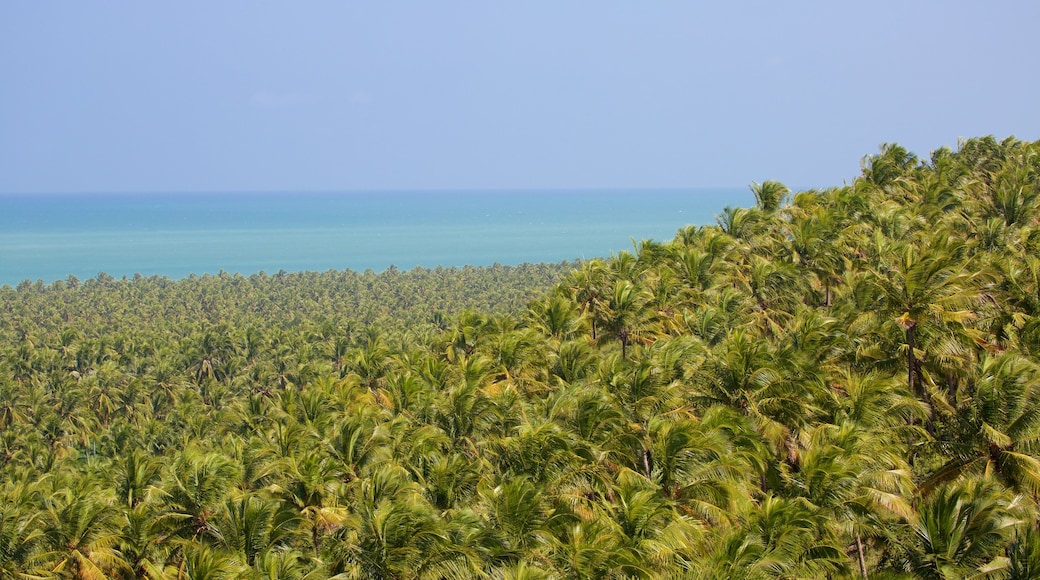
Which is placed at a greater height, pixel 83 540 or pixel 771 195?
pixel 771 195

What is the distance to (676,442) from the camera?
24.2 meters

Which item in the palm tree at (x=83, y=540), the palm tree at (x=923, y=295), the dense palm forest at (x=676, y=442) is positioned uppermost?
the palm tree at (x=923, y=295)

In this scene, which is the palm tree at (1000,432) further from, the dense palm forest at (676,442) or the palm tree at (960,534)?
the palm tree at (960,534)

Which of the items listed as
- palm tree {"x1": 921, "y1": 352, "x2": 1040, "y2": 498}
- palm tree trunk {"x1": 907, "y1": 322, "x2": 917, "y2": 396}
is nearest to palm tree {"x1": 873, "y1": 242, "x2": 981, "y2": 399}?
palm tree trunk {"x1": 907, "y1": 322, "x2": 917, "y2": 396}

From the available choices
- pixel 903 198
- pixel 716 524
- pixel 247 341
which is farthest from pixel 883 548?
pixel 247 341

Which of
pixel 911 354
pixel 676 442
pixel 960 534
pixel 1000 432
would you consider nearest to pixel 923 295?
pixel 911 354

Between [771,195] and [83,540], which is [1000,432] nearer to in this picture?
[83,540]

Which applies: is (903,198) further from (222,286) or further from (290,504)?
(222,286)

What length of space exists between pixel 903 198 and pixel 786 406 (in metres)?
34.9

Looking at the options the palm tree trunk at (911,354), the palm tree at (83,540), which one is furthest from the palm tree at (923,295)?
the palm tree at (83,540)

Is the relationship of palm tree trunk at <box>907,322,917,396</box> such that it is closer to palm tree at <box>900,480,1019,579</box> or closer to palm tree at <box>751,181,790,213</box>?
palm tree at <box>900,480,1019,579</box>

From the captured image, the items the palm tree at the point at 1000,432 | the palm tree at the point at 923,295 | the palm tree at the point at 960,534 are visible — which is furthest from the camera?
the palm tree at the point at 923,295

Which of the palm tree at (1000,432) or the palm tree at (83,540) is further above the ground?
the palm tree at (1000,432)

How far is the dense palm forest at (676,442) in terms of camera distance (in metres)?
19.6
